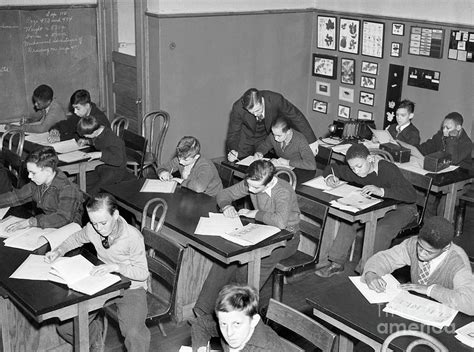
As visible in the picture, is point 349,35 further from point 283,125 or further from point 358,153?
point 358,153

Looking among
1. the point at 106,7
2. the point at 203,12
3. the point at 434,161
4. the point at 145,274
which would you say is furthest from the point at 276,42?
the point at 145,274

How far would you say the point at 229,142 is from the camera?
658cm

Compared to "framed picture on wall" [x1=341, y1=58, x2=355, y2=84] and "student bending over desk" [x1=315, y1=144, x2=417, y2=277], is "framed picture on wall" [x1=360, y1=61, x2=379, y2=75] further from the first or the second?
"student bending over desk" [x1=315, y1=144, x2=417, y2=277]

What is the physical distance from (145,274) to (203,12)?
471 centimetres

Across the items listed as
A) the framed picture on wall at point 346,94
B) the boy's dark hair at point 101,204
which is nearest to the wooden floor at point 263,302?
the boy's dark hair at point 101,204

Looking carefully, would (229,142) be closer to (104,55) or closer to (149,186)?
(149,186)

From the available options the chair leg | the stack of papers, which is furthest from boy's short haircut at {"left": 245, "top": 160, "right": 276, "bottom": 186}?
the stack of papers

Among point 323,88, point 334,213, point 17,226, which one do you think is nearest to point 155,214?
point 17,226

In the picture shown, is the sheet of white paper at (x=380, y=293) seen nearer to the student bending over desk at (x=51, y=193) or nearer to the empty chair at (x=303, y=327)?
the empty chair at (x=303, y=327)

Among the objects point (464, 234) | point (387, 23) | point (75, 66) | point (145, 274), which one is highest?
point (387, 23)

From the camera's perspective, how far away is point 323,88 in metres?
8.98

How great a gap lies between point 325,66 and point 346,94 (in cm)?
52

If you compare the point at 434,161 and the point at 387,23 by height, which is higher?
the point at 387,23

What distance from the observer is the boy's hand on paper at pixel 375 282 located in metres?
3.67
